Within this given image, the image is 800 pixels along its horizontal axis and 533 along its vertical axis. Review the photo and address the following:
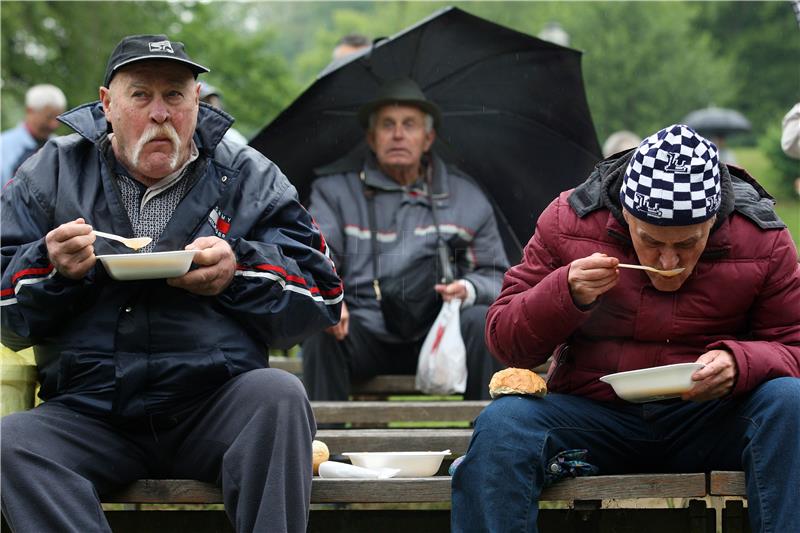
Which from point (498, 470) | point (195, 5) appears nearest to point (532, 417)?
point (498, 470)

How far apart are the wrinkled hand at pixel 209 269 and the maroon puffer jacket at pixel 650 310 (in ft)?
2.69

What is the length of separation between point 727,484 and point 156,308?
5.74 feet

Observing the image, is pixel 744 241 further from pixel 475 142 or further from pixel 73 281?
pixel 475 142

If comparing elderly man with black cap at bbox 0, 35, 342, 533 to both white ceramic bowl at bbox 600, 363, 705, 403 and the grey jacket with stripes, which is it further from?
the grey jacket with stripes

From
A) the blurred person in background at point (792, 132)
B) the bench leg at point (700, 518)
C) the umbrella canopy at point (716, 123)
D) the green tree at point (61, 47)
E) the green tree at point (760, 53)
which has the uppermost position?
the green tree at point (760, 53)

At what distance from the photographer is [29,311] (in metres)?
3.78

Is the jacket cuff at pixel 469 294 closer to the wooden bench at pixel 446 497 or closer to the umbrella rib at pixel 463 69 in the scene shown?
the umbrella rib at pixel 463 69

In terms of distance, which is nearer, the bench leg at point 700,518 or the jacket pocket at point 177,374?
the jacket pocket at point 177,374

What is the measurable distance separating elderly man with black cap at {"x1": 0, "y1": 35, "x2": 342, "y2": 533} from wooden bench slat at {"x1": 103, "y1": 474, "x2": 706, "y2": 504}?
0.06 meters

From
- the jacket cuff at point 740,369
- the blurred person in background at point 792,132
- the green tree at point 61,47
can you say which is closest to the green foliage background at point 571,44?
the green tree at point 61,47

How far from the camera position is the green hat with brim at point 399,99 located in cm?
620

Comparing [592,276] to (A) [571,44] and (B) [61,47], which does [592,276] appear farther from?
(A) [571,44]

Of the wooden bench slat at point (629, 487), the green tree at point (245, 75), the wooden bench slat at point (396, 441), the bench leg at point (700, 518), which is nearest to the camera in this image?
the wooden bench slat at point (629, 487)

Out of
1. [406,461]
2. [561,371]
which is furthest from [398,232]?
[561,371]
